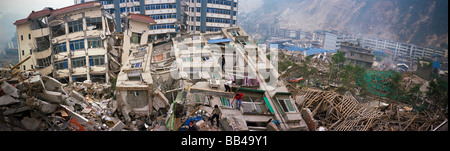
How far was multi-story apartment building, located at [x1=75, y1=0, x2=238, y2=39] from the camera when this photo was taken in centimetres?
3092

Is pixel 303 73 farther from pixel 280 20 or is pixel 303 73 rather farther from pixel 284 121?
pixel 280 20

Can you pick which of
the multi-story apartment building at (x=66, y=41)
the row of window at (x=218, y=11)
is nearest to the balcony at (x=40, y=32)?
the multi-story apartment building at (x=66, y=41)

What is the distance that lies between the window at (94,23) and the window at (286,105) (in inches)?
609

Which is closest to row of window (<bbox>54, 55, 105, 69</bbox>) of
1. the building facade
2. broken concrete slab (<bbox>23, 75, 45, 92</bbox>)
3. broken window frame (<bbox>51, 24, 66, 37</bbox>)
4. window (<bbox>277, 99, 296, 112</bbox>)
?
broken window frame (<bbox>51, 24, 66, 37</bbox>)

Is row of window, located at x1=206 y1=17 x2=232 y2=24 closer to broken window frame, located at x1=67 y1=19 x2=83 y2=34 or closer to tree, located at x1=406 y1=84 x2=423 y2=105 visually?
broken window frame, located at x1=67 y1=19 x2=83 y2=34

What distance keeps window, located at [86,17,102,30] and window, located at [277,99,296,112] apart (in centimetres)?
1546

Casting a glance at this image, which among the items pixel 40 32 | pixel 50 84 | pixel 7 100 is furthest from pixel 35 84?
pixel 40 32

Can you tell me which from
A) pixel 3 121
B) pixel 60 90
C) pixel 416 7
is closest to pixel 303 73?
pixel 60 90

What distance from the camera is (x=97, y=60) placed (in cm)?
1911

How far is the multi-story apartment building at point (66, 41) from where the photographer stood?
17922 millimetres

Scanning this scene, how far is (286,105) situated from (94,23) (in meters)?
16.4

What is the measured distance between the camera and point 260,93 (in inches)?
454

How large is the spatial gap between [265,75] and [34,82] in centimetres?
1068

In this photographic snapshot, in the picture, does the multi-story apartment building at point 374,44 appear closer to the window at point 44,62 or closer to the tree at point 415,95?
the tree at point 415,95
